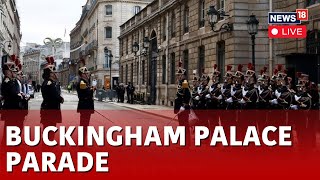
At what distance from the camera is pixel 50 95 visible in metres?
11.0

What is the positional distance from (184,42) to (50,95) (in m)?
24.0

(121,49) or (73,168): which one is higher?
(121,49)

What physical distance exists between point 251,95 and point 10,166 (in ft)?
21.3

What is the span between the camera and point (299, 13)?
64.3 feet

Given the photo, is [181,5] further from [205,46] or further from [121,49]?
[121,49]

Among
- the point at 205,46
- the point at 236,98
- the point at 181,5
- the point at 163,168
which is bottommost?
the point at 163,168

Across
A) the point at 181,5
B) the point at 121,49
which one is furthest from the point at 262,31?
the point at 121,49

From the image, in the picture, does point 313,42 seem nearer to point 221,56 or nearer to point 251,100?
point 221,56

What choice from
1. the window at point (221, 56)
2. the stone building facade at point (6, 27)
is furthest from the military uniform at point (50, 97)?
the stone building facade at point (6, 27)

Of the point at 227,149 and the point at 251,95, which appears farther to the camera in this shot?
the point at 251,95

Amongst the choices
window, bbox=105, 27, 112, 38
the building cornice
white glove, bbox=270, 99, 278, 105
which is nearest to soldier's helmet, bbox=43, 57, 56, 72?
white glove, bbox=270, 99, 278, 105

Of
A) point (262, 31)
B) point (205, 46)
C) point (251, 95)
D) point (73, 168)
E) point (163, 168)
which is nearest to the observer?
point (73, 168)

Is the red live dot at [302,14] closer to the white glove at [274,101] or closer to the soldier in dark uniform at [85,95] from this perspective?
the white glove at [274,101]

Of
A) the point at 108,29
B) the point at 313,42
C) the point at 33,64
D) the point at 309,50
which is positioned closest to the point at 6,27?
the point at 108,29
